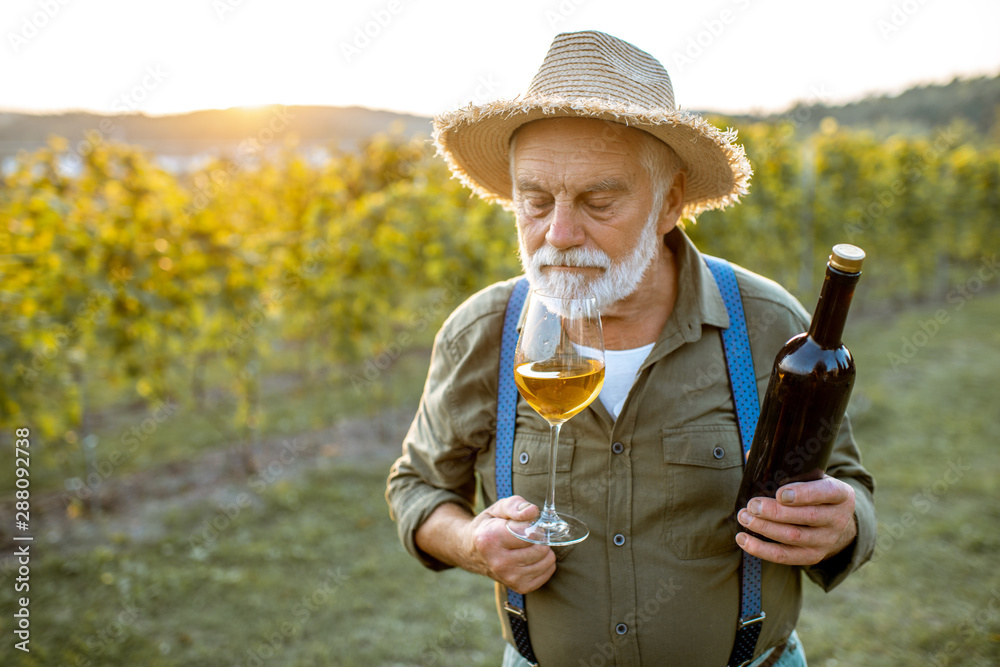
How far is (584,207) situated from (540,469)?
69 cm

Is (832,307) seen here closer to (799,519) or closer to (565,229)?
(799,519)

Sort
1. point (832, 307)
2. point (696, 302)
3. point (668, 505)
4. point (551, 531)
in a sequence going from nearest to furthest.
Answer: point (832, 307), point (551, 531), point (668, 505), point (696, 302)

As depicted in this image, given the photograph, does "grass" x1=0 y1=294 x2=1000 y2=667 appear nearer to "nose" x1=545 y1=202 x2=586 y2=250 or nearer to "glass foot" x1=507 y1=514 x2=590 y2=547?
"glass foot" x1=507 y1=514 x2=590 y2=547

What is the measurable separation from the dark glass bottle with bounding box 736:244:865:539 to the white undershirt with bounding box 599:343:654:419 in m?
0.45

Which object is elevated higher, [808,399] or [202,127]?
[202,127]

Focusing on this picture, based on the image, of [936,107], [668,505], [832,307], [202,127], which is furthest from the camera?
[936,107]

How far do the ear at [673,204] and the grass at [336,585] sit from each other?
9.49 ft

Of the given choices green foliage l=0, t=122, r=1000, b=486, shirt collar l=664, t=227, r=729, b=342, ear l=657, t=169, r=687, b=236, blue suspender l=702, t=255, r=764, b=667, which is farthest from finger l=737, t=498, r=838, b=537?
green foliage l=0, t=122, r=1000, b=486

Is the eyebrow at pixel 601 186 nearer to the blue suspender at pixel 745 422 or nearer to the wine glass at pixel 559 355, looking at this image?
the wine glass at pixel 559 355

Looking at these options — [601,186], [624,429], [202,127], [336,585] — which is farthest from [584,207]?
[202,127]

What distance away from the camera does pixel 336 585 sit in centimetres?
424

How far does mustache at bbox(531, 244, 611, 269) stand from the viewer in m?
1.60

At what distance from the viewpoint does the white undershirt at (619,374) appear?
168 cm

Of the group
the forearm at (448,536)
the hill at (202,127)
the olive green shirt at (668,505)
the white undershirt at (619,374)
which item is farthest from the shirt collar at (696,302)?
the hill at (202,127)
